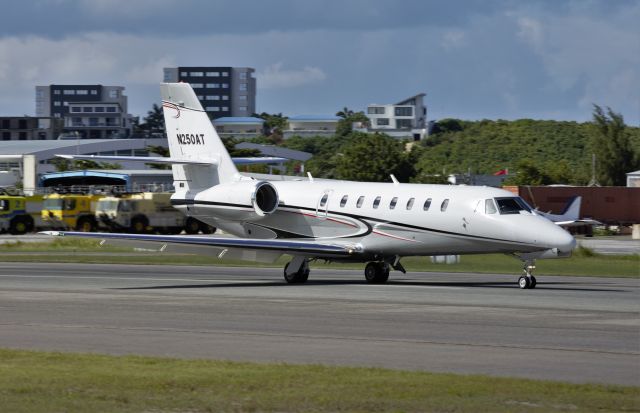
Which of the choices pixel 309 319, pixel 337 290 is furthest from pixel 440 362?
pixel 337 290

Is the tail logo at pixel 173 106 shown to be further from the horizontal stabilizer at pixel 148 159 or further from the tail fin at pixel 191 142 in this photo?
the horizontal stabilizer at pixel 148 159

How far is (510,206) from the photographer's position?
97.0 ft

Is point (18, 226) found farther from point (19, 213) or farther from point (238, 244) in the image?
point (238, 244)

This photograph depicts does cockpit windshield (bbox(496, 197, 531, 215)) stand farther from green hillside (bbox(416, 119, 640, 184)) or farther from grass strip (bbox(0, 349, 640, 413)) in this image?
green hillside (bbox(416, 119, 640, 184))

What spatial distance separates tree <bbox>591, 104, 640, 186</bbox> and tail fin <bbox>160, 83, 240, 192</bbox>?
8272 cm

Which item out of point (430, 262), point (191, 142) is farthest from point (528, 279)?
point (430, 262)

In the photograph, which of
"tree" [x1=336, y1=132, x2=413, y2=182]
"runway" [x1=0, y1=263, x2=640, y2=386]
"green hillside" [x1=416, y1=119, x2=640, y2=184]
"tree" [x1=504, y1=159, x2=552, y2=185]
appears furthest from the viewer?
"green hillside" [x1=416, y1=119, x2=640, y2=184]

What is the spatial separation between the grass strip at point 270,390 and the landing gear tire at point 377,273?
16761 mm

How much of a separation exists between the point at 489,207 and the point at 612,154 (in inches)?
3463

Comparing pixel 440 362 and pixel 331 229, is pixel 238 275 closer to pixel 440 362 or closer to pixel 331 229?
pixel 331 229

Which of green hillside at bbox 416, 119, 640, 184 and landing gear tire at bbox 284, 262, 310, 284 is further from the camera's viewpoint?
green hillside at bbox 416, 119, 640, 184

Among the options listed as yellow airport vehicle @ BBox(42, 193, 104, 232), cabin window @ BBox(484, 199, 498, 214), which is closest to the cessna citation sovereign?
cabin window @ BBox(484, 199, 498, 214)

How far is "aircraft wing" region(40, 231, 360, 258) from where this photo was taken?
2984 centimetres

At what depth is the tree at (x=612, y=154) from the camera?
371 feet
